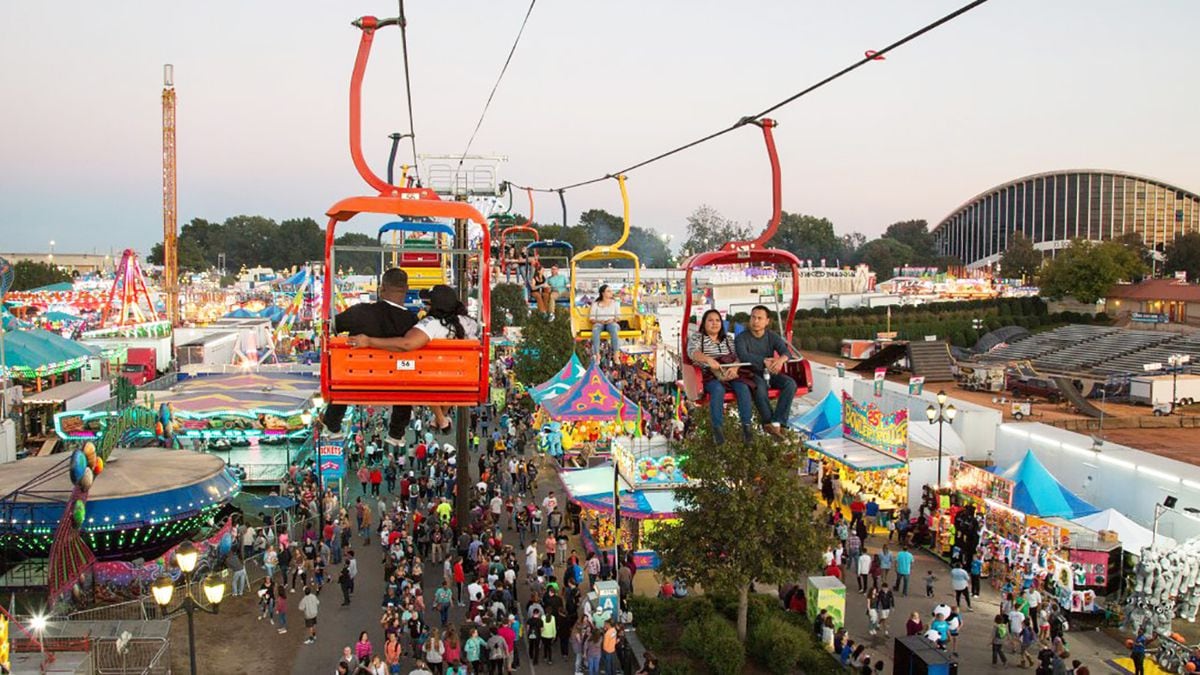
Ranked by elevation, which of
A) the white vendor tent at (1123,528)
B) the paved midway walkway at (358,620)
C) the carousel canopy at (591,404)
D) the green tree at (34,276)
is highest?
the green tree at (34,276)

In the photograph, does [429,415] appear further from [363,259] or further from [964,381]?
[363,259]

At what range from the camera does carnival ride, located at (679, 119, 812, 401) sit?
8.13m

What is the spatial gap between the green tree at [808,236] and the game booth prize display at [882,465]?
102506mm

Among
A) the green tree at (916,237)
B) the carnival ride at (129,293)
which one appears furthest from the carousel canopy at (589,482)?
the green tree at (916,237)

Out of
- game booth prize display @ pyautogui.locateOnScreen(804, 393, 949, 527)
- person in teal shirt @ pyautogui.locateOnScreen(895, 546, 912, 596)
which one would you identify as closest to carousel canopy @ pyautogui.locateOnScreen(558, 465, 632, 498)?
person in teal shirt @ pyautogui.locateOnScreen(895, 546, 912, 596)

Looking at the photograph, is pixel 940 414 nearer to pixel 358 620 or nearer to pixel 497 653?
pixel 497 653

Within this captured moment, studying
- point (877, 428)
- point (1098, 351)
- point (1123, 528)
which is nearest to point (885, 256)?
point (1098, 351)

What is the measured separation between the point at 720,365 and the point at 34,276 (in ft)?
309

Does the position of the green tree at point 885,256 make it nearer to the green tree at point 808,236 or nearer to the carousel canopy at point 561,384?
the green tree at point 808,236

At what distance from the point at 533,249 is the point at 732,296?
130 feet

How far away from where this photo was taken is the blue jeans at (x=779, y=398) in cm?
867

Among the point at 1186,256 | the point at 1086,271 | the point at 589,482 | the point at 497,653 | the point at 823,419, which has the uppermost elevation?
the point at 1186,256

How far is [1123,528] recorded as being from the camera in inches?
634

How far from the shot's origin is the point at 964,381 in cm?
4622
